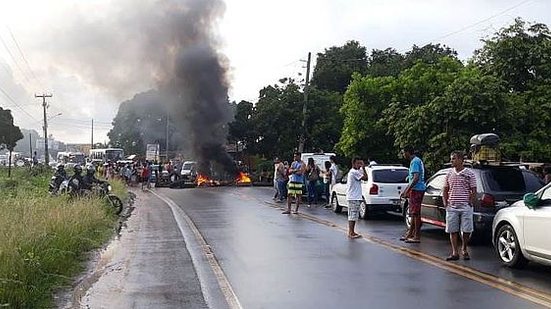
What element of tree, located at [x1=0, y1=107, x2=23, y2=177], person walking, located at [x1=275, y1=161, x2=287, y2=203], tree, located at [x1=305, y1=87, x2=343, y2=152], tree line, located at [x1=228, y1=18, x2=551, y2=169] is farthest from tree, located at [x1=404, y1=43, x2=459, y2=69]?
tree, located at [x1=0, y1=107, x2=23, y2=177]

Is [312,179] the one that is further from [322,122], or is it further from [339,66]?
[339,66]

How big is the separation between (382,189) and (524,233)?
888 cm

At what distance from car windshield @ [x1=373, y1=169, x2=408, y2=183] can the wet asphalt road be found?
2.56 metres

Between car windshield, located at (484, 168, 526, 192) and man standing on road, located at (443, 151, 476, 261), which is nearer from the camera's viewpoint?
man standing on road, located at (443, 151, 476, 261)

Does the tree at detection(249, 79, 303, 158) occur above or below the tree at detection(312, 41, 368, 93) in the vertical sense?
below

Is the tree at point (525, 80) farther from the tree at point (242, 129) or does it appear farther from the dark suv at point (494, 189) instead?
the tree at point (242, 129)

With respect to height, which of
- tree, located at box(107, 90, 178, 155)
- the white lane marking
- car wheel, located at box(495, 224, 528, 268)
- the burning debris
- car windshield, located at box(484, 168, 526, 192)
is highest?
tree, located at box(107, 90, 178, 155)

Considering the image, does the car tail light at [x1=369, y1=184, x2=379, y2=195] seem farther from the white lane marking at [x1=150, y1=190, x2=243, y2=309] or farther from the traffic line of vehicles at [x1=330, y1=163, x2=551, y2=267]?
the white lane marking at [x1=150, y1=190, x2=243, y2=309]

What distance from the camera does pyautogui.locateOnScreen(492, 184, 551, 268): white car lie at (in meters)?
8.70

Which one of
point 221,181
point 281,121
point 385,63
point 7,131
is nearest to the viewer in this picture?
point 221,181

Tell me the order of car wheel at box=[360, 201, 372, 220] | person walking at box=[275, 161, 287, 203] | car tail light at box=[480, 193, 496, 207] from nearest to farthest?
car tail light at box=[480, 193, 496, 207]
car wheel at box=[360, 201, 372, 220]
person walking at box=[275, 161, 287, 203]

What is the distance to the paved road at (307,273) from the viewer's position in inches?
297

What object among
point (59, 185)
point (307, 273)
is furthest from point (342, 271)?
point (59, 185)

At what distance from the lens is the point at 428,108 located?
21078 mm
